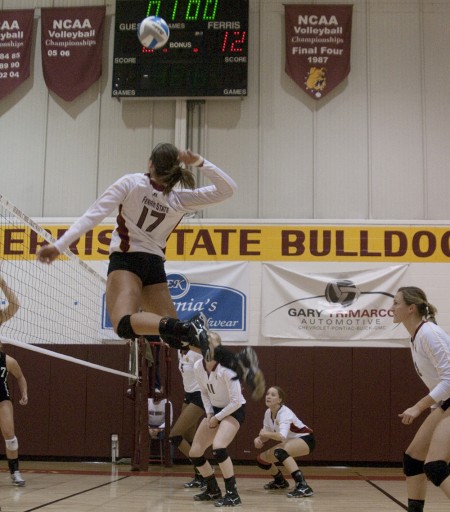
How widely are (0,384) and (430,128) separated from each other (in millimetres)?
9393

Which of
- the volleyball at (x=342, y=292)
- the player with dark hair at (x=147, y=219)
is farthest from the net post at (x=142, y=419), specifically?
the player with dark hair at (x=147, y=219)

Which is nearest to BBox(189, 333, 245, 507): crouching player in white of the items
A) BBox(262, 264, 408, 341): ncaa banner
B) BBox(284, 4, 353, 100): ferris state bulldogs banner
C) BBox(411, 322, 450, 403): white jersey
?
BBox(411, 322, 450, 403): white jersey

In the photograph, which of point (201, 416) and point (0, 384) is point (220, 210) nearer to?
point (201, 416)

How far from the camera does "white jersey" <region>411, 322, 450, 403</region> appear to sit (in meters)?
5.16

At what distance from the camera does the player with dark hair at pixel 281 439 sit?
877 centimetres

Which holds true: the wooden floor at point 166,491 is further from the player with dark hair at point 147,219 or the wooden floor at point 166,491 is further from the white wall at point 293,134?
the white wall at point 293,134

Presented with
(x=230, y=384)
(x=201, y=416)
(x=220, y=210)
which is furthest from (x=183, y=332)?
(x=220, y=210)

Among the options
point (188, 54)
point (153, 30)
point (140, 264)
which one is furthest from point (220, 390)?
point (188, 54)

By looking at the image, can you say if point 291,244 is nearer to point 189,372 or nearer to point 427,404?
point 189,372

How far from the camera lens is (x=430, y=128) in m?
14.2

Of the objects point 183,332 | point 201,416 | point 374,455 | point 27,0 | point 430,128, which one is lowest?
point 374,455

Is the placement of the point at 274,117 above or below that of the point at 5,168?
above

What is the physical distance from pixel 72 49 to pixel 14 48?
3.93 feet

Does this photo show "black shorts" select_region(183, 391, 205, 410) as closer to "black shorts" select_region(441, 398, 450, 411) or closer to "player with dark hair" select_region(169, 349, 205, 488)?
"player with dark hair" select_region(169, 349, 205, 488)
